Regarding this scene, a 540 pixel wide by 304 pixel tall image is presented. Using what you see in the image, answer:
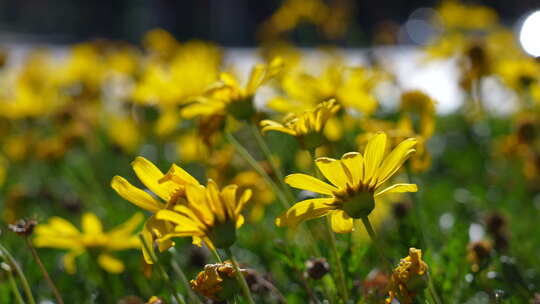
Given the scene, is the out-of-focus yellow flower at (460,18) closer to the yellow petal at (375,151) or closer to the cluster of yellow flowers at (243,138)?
the cluster of yellow flowers at (243,138)

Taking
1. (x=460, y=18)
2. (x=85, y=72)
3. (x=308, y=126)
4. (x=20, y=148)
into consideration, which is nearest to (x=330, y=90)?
(x=308, y=126)

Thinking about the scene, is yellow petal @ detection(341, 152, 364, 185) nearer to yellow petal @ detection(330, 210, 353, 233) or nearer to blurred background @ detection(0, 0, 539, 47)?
yellow petal @ detection(330, 210, 353, 233)

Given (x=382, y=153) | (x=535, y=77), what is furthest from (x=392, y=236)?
(x=535, y=77)

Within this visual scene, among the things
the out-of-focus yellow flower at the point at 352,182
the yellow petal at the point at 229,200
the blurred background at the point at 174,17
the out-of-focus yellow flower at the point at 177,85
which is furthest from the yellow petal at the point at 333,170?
the blurred background at the point at 174,17

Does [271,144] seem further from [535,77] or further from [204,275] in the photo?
[204,275]

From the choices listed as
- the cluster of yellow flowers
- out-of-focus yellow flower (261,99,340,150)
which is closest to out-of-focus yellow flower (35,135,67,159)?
the cluster of yellow flowers

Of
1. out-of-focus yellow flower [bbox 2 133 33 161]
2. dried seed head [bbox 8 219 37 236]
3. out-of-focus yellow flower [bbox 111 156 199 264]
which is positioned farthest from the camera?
out-of-focus yellow flower [bbox 2 133 33 161]
